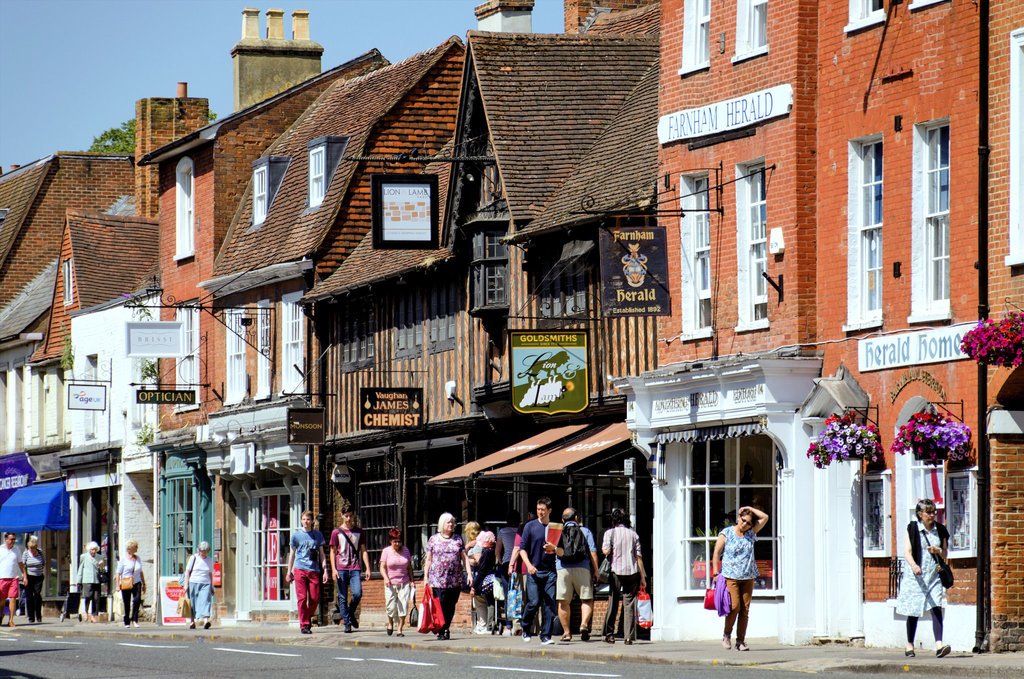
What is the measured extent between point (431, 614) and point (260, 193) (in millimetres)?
15961

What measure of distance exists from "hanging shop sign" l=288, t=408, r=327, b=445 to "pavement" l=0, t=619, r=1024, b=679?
15.1ft

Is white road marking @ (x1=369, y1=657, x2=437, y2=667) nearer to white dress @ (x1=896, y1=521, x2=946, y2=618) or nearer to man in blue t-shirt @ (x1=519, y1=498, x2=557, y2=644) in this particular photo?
man in blue t-shirt @ (x1=519, y1=498, x2=557, y2=644)

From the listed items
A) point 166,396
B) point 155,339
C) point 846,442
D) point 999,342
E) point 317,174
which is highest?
point 317,174

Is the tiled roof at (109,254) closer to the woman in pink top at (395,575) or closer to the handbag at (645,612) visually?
the woman in pink top at (395,575)

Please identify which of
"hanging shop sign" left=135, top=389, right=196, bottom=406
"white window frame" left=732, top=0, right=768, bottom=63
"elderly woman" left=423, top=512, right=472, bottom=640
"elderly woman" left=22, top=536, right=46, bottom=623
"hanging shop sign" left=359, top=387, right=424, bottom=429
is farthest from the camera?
"elderly woman" left=22, top=536, right=46, bottom=623

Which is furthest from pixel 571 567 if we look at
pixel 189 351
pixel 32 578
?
pixel 189 351

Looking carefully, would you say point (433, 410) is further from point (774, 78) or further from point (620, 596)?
point (774, 78)

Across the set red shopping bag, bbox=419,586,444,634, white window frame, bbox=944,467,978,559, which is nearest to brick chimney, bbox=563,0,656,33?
red shopping bag, bbox=419,586,444,634

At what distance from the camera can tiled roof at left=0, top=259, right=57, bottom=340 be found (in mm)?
49719

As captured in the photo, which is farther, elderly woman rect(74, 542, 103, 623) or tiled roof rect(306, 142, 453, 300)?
elderly woman rect(74, 542, 103, 623)

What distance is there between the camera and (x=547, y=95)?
96.0 ft

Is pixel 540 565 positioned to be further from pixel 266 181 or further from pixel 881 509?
pixel 266 181

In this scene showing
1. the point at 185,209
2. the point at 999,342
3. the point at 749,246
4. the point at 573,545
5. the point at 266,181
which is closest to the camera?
the point at 999,342

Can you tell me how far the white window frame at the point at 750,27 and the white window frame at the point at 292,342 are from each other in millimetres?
14691
